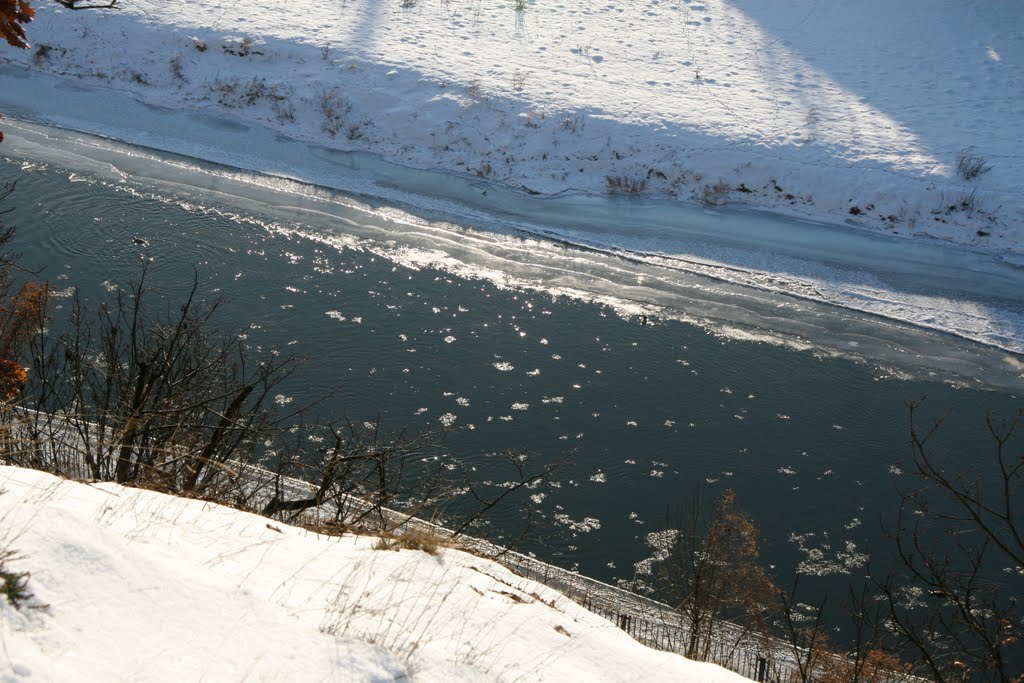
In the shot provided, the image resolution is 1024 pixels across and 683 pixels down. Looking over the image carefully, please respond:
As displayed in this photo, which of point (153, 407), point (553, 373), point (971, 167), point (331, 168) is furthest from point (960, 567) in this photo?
point (331, 168)

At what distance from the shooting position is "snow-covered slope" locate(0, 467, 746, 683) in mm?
4703

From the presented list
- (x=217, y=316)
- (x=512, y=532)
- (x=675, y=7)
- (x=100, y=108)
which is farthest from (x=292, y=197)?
(x=675, y=7)

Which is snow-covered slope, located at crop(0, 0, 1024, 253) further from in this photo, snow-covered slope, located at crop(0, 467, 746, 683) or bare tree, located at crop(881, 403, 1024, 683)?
snow-covered slope, located at crop(0, 467, 746, 683)

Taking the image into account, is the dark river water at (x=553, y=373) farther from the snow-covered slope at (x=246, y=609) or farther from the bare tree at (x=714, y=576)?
the snow-covered slope at (x=246, y=609)

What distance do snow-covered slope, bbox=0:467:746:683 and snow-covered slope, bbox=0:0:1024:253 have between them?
15419 millimetres

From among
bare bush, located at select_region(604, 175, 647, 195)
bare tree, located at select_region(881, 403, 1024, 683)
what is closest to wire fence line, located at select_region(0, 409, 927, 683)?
bare tree, located at select_region(881, 403, 1024, 683)

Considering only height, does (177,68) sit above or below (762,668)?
above

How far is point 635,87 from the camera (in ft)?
79.3

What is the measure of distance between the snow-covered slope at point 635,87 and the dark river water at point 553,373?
4895mm

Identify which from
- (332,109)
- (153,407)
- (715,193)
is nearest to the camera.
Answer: (153,407)

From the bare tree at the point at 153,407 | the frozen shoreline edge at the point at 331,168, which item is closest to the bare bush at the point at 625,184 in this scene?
the frozen shoreline edge at the point at 331,168

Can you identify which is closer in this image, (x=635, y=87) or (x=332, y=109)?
(x=332, y=109)

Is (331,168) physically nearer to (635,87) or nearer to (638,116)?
(638,116)

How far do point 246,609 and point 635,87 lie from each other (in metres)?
21.1
